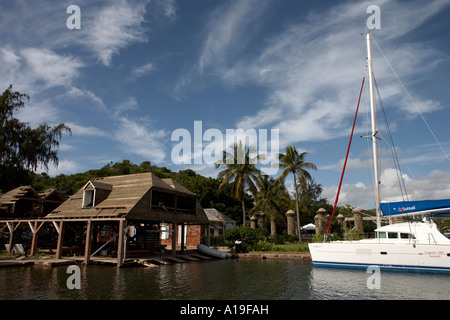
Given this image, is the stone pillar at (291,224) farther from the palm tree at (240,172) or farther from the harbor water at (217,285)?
the harbor water at (217,285)

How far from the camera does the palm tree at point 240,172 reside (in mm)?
38622

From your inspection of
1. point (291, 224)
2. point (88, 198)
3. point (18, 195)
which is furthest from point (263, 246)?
point (18, 195)

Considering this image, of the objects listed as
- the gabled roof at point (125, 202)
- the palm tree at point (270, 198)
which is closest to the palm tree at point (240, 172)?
the palm tree at point (270, 198)

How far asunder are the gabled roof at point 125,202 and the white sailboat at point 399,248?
459 inches

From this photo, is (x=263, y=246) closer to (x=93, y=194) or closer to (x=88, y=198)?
(x=93, y=194)

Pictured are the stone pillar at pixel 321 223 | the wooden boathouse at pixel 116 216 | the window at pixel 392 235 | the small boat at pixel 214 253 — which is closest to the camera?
the window at pixel 392 235

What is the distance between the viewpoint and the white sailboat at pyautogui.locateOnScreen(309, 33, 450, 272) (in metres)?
17.6

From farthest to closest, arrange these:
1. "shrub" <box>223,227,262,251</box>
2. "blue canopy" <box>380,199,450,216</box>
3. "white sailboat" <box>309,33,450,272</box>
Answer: "shrub" <box>223,227,262,251</box> < "blue canopy" <box>380,199,450,216</box> < "white sailboat" <box>309,33,450,272</box>

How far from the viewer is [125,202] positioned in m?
22.2

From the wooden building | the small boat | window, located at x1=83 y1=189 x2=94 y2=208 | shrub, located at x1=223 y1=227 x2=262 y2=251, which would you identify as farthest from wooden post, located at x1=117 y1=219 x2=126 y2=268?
shrub, located at x1=223 y1=227 x2=262 y2=251

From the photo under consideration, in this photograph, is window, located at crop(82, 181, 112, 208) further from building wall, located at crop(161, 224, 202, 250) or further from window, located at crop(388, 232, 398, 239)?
window, located at crop(388, 232, 398, 239)

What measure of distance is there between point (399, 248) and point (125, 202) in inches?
712

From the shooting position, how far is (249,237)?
3009 centimetres
